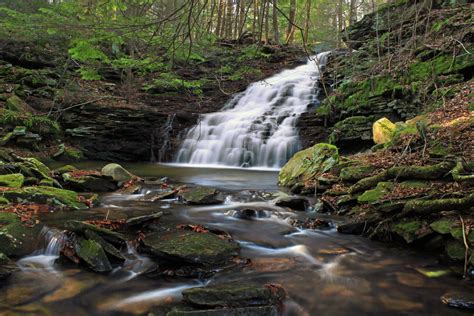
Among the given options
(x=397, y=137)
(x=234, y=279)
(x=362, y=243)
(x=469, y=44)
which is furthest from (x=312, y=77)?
(x=234, y=279)

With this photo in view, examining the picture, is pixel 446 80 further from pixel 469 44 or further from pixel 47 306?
pixel 47 306

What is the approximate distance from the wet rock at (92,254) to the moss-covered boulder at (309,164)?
5.50 meters

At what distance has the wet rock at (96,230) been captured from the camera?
15.6 feet

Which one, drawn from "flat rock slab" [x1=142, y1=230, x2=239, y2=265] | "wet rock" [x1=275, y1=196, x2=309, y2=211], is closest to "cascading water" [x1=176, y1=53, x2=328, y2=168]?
"wet rock" [x1=275, y1=196, x2=309, y2=211]

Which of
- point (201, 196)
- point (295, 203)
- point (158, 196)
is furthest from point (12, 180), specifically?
point (295, 203)

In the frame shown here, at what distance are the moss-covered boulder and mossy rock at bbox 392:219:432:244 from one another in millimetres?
3420

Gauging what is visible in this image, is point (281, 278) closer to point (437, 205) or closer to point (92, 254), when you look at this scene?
point (92, 254)

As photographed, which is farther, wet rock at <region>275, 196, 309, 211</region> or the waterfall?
wet rock at <region>275, 196, 309, 211</region>

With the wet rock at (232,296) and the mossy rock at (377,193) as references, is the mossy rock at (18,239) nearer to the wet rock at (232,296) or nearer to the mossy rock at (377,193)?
the wet rock at (232,296)

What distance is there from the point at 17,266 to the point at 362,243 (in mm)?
4524

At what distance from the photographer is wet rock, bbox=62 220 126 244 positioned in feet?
15.6

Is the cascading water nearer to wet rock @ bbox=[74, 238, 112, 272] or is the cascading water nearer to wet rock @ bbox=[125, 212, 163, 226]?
wet rock @ bbox=[125, 212, 163, 226]

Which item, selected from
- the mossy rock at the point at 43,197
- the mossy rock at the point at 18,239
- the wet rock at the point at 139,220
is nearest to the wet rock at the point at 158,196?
the mossy rock at the point at 43,197

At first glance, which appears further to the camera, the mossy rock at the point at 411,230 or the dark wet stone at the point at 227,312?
the mossy rock at the point at 411,230
